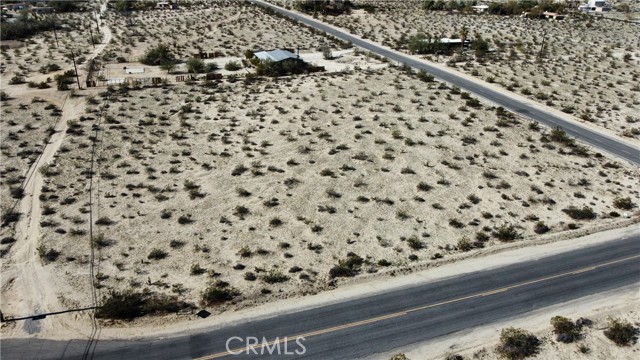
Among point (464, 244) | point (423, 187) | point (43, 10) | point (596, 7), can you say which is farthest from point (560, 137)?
point (43, 10)

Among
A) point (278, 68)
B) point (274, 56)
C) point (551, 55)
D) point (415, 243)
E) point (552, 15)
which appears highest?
point (552, 15)

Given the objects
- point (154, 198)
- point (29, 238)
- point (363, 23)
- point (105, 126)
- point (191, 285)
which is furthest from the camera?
point (363, 23)

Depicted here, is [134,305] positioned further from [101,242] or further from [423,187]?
[423,187]

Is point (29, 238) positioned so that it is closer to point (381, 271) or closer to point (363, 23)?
point (381, 271)

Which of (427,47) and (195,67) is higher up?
(427,47)

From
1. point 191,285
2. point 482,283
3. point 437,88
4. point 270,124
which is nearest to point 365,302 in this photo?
point 482,283

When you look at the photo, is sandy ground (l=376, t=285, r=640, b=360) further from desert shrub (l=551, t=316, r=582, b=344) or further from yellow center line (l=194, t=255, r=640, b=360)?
yellow center line (l=194, t=255, r=640, b=360)
